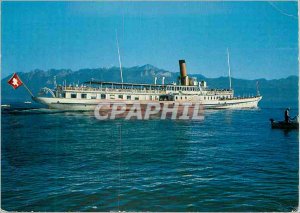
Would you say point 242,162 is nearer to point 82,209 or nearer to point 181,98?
point 82,209

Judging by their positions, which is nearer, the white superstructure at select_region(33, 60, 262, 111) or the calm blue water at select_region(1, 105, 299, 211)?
the calm blue water at select_region(1, 105, 299, 211)

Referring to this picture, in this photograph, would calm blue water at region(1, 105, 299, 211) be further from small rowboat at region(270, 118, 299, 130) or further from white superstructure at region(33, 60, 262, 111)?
white superstructure at region(33, 60, 262, 111)

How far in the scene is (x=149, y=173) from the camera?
12047 mm

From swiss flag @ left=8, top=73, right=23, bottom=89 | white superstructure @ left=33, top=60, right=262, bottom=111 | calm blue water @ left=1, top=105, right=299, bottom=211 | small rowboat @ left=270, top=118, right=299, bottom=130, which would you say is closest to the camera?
calm blue water @ left=1, top=105, right=299, bottom=211

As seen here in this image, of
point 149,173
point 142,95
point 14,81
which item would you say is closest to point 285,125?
point 149,173

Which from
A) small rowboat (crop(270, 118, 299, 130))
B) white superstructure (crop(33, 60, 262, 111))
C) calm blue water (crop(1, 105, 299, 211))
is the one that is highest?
white superstructure (crop(33, 60, 262, 111))

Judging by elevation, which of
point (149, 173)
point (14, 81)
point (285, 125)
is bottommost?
point (149, 173)

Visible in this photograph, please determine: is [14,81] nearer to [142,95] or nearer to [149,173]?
[149,173]

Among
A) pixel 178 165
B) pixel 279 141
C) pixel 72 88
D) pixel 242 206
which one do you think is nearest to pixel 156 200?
pixel 242 206

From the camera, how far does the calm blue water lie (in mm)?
9430

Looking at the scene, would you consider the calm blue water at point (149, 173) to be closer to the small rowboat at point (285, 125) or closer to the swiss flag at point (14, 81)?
the small rowboat at point (285, 125)

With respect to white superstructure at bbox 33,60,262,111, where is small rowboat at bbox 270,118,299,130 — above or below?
below

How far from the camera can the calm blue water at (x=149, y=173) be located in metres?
9.43

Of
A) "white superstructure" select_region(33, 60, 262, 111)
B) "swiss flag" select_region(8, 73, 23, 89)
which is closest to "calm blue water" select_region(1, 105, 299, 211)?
"swiss flag" select_region(8, 73, 23, 89)
